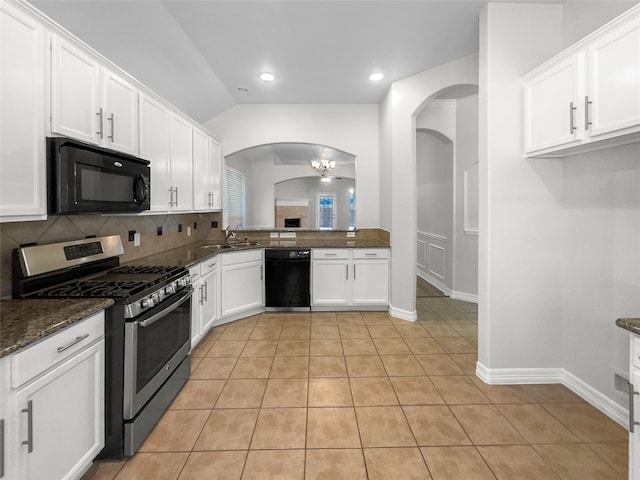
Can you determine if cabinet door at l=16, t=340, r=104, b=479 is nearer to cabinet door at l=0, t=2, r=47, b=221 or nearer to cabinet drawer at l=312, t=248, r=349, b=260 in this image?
cabinet door at l=0, t=2, r=47, b=221

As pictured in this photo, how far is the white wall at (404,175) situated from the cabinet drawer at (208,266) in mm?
2145

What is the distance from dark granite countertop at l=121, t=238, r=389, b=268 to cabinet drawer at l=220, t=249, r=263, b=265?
0.16 ft

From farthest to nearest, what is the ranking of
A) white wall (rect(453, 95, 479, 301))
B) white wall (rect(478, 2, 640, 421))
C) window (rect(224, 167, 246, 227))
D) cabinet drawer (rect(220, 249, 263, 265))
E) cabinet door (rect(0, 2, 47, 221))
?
window (rect(224, 167, 246, 227)) < white wall (rect(453, 95, 479, 301)) < cabinet drawer (rect(220, 249, 263, 265)) < white wall (rect(478, 2, 640, 421)) < cabinet door (rect(0, 2, 47, 221))

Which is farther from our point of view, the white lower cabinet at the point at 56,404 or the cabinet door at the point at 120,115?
the cabinet door at the point at 120,115

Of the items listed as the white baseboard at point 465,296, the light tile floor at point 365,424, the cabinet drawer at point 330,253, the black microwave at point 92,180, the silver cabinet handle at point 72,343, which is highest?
the black microwave at point 92,180

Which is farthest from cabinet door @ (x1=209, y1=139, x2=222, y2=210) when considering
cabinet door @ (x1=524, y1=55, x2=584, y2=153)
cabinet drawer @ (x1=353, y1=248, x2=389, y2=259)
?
cabinet door @ (x1=524, y1=55, x2=584, y2=153)

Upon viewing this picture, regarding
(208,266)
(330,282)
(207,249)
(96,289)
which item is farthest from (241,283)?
(96,289)

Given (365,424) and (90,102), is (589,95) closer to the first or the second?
(365,424)

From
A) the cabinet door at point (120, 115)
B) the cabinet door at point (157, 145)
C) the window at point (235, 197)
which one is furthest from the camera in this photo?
the window at point (235, 197)

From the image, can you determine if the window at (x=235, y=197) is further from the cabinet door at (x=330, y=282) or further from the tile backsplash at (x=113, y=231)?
the cabinet door at (x=330, y=282)

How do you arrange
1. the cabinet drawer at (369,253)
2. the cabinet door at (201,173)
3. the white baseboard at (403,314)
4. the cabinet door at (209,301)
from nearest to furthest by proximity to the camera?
1. the cabinet door at (209,301)
2. the cabinet door at (201,173)
3. the white baseboard at (403,314)
4. the cabinet drawer at (369,253)

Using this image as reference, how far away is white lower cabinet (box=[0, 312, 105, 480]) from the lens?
122 cm

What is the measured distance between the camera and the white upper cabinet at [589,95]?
5.59 feet

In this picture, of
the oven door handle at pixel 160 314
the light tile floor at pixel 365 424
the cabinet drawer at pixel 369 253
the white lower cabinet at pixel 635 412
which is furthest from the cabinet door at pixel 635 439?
the cabinet drawer at pixel 369 253
